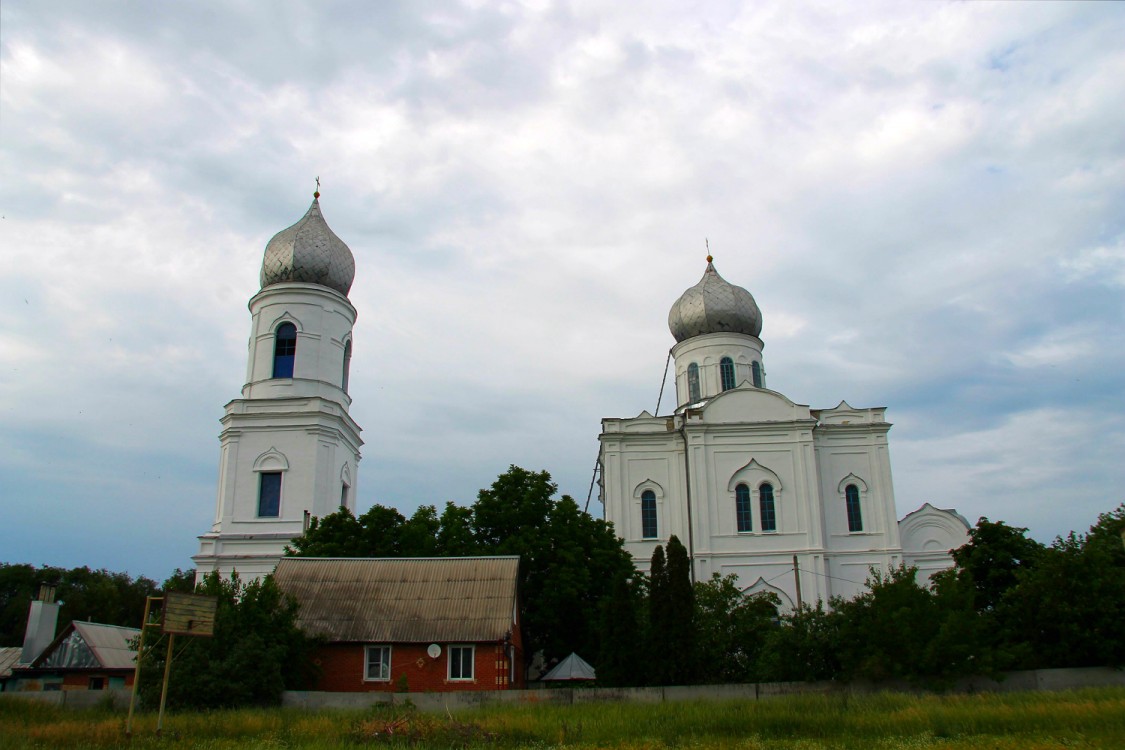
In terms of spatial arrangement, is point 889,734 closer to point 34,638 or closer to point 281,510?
point 281,510

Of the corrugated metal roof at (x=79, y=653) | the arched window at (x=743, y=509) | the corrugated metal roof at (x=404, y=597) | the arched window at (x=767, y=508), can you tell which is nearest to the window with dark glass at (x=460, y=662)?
the corrugated metal roof at (x=404, y=597)

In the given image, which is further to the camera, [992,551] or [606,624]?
[992,551]

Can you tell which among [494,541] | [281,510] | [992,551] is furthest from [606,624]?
[281,510]

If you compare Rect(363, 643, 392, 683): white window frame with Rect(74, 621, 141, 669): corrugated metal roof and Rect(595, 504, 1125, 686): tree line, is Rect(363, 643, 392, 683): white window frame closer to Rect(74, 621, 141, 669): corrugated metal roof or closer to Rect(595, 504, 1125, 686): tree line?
Rect(595, 504, 1125, 686): tree line

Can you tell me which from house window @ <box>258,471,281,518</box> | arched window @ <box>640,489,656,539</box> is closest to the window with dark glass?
house window @ <box>258,471,281,518</box>

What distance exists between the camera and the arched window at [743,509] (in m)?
34.9

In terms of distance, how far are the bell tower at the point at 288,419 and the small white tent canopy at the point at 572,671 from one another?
11.8m

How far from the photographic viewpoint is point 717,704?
711 inches

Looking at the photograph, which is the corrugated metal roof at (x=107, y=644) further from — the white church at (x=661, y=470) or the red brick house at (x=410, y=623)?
the red brick house at (x=410, y=623)

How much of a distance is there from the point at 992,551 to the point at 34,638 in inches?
1256

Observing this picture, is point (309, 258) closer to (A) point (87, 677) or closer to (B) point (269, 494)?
(B) point (269, 494)

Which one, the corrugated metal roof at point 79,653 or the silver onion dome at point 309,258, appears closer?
the corrugated metal roof at point 79,653

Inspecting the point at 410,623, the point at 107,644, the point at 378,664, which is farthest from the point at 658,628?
the point at 107,644

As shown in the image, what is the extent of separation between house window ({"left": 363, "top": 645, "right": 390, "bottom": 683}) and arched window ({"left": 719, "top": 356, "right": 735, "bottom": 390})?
22.1m
